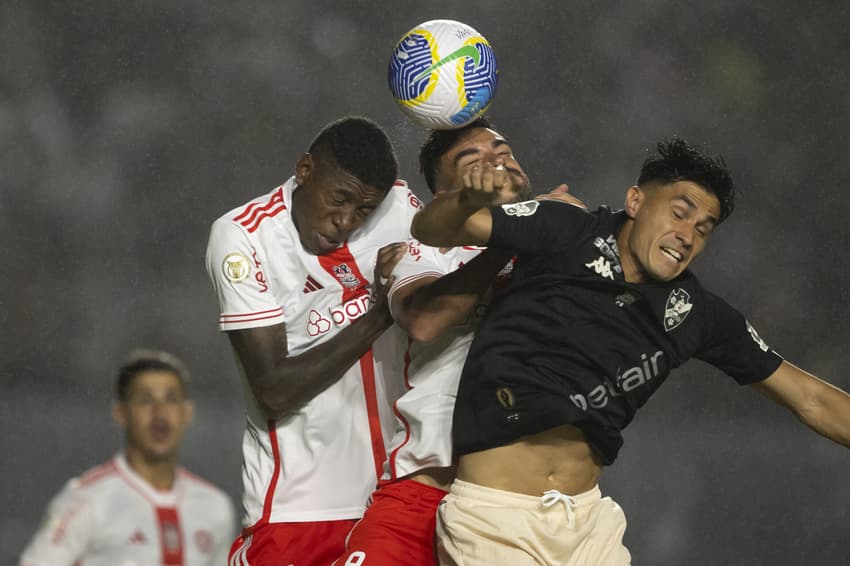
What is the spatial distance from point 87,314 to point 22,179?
2.50 ft

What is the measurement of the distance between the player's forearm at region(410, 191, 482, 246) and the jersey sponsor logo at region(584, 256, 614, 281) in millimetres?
281

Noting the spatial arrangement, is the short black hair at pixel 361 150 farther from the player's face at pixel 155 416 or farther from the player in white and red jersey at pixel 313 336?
the player's face at pixel 155 416

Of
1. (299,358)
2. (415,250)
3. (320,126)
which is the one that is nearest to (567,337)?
(415,250)

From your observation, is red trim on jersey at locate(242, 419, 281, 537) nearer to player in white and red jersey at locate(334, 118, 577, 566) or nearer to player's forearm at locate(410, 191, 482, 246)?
player in white and red jersey at locate(334, 118, 577, 566)

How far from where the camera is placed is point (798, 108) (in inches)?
253

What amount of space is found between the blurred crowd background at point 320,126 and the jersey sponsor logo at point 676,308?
3.09m

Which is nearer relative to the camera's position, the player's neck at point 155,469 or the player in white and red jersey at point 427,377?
the player's neck at point 155,469

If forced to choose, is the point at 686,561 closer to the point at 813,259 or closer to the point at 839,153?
the point at 813,259

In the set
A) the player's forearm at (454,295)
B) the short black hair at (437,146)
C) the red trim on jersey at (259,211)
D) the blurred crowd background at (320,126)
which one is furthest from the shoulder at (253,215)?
the blurred crowd background at (320,126)

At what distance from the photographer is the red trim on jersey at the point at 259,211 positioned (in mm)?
3018

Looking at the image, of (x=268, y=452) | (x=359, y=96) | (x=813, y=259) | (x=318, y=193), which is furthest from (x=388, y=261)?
(x=813, y=259)

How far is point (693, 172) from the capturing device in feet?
8.45

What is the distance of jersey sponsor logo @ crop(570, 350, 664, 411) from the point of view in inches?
97.3

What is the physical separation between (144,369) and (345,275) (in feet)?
4.77
